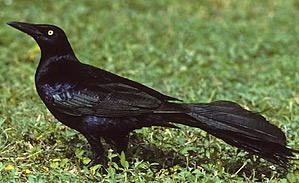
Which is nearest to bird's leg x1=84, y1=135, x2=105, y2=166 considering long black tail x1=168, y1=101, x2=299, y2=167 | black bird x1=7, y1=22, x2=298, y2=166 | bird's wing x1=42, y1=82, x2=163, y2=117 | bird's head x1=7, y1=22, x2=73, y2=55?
black bird x1=7, y1=22, x2=298, y2=166

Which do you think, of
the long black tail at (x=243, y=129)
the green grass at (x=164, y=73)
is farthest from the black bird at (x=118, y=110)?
the green grass at (x=164, y=73)

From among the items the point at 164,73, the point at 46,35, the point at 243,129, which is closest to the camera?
the point at 243,129

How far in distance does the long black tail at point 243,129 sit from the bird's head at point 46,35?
1164 mm

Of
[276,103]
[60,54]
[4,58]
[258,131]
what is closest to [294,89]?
[276,103]

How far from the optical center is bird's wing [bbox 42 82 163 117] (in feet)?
14.8

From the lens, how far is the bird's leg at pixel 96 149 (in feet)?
15.3

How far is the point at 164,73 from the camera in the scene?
7.70 m

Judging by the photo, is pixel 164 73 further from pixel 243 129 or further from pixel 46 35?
pixel 243 129

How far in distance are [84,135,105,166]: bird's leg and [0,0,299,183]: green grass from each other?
7cm

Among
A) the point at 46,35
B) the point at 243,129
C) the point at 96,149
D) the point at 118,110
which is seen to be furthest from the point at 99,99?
the point at 243,129

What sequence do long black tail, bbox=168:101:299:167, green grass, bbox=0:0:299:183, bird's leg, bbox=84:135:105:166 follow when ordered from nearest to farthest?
long black tail, bbox=168:101:299:167 → bird's leg, bbox=84:135:105:166 → green grass, bbox=0:0:299:183

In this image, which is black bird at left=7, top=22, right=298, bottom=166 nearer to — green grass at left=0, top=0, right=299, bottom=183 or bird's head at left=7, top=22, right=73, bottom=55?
bird's head at left=7, top=22, right=73, bottom=55

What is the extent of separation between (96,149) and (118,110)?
0.42 m

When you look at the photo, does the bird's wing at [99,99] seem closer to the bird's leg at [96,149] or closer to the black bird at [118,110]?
the black bird at [118,110]
